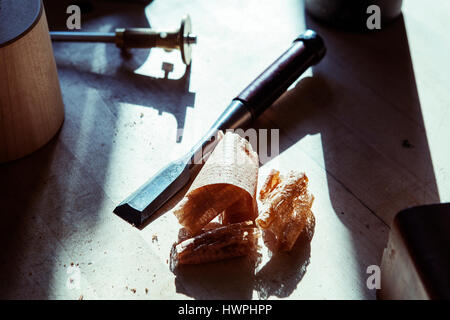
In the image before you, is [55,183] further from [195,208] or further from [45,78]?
[195,208]

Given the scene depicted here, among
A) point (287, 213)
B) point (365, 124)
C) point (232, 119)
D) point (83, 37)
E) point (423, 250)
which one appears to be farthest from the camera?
point (83, 37)

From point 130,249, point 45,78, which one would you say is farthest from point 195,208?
point 45,78

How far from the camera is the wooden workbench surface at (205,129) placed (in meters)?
1.13

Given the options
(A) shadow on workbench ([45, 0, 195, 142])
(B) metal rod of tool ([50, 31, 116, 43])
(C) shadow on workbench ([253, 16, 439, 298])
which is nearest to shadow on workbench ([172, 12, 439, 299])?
(C) shadow on workbench ([253, 16, 439, 298])

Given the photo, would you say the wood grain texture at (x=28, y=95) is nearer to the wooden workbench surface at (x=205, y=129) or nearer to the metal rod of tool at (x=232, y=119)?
the wooden workbench surface at (x=205, y=129)

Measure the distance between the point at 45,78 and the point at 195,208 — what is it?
1.59ft

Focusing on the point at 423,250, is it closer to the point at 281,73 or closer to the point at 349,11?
the point at 281,73

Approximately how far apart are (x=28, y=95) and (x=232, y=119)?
1.60 ft

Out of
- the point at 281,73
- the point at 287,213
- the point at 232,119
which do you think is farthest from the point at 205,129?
the point at 287,213

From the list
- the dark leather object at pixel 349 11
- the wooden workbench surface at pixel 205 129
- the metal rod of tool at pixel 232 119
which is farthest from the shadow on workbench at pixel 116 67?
the dark leather object at pixel 349 11

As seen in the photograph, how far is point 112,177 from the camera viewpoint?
4.30ft

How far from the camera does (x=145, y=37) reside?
1.55 m

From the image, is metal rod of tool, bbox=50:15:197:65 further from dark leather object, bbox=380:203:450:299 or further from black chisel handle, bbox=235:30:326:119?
dark leather object, bbox=380:203:450:299
